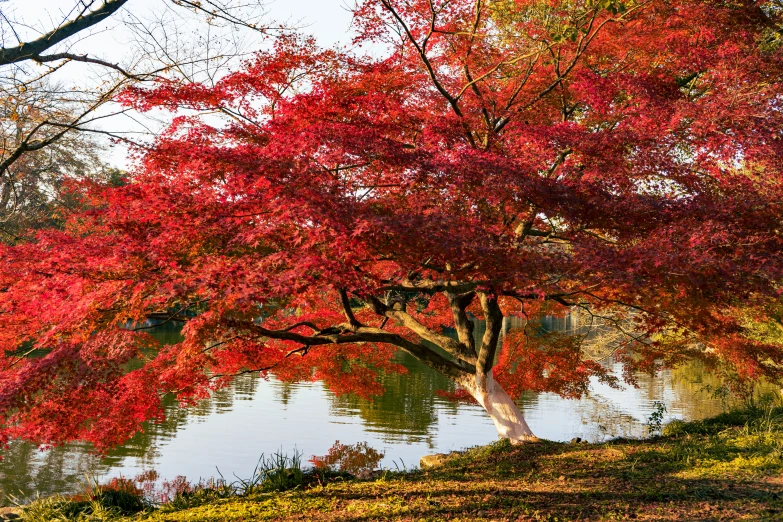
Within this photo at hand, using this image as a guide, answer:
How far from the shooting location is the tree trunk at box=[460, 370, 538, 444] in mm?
8773

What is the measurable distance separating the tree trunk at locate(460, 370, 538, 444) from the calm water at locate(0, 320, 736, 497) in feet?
5.34

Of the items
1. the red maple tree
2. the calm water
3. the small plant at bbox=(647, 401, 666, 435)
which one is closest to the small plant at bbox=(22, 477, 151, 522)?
the red maple tree

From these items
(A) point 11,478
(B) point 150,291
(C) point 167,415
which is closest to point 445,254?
(B) point 150,291

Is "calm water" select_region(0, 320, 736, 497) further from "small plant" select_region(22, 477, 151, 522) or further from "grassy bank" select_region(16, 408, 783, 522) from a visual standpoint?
"small plant" select_region(22, 477, 151, 522)

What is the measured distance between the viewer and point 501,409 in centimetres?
889

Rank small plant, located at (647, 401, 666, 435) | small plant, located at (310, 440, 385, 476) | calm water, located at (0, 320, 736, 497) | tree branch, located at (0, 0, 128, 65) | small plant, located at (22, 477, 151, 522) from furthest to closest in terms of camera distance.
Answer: small plant, located at (310, 440, 385, 476) → calm water, located at (0, 320, 736, 497) → small plant, located at (647, 401, 666, 435) → small plant, located at (22, 477, 151, 522) → tree branch, located at (0, 0, 128, 65)

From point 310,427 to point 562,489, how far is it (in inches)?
389

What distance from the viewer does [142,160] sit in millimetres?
7480

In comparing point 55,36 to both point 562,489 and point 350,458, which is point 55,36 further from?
point 350,458

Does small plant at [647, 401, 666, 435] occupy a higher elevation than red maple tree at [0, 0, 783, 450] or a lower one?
lower

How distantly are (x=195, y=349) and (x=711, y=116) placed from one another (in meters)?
6.07

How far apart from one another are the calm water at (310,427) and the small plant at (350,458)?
0.93 feet

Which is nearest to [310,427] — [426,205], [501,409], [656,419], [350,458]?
[350,458]

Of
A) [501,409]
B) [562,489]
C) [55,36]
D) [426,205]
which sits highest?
[55,36]
